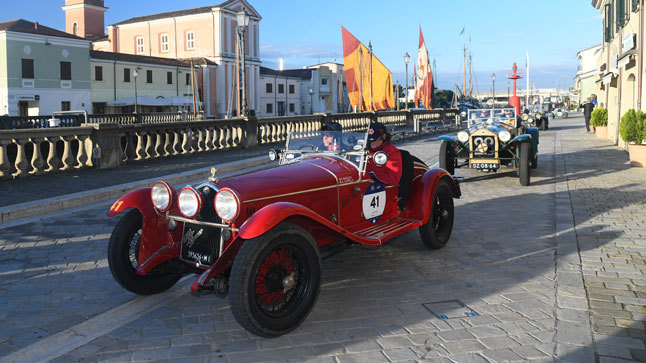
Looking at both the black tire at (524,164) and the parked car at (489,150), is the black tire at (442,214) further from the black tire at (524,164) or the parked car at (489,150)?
the parked car at (489,150)

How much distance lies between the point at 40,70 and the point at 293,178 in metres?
47.6

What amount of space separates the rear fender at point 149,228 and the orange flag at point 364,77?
87.5 ft

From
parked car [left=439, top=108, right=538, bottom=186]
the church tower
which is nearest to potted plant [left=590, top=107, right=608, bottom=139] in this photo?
parked car [left=439, top=108, right=538, bottom=186]

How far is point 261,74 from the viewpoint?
70.9 metres

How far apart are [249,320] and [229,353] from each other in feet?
0.87

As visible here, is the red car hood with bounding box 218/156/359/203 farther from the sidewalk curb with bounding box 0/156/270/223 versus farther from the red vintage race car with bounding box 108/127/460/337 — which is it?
the sidewalk curb with bounding box 0/156/270/223

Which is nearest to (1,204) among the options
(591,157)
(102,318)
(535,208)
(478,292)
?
(102,318)

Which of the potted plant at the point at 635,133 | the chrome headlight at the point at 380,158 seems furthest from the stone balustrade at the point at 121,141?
the potted plant at the point at 635,133

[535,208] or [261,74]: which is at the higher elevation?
[261,74]

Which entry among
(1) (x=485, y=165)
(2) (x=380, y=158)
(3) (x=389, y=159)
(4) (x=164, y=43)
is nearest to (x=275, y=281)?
(2) (x=380, y=158)

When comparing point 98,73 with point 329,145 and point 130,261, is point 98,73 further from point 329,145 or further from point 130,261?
point 130,261

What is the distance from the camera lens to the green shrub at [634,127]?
14.0 metres

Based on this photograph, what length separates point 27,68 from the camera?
147 feet

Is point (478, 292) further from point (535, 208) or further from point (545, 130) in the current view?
point (545, 130)
